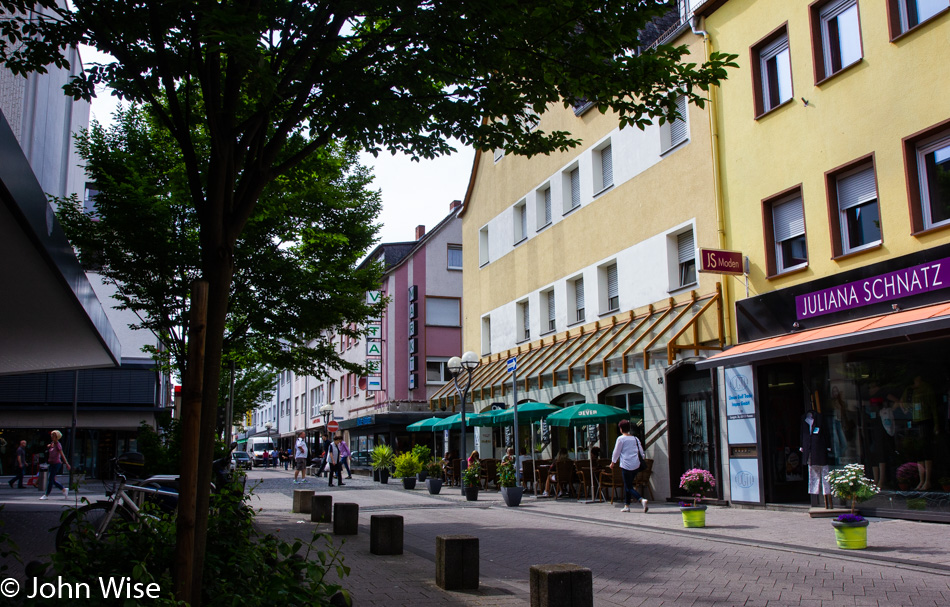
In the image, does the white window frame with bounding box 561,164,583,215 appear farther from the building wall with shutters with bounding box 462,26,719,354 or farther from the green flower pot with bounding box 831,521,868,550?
the green flower pot with bounding box 831,521,868,550

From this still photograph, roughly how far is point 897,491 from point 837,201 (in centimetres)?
518

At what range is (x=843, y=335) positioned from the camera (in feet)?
41.8

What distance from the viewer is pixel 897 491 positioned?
13.1 metres

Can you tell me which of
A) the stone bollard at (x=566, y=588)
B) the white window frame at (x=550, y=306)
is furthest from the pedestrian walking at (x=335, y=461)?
the stone bollard at (x=566, y=588)

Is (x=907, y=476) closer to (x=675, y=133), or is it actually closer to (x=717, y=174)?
(x=717, y=174)

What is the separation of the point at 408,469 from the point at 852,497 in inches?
661

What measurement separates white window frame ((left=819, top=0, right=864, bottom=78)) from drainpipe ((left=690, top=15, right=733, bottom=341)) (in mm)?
2466

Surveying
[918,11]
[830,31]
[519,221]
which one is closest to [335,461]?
[519,221]

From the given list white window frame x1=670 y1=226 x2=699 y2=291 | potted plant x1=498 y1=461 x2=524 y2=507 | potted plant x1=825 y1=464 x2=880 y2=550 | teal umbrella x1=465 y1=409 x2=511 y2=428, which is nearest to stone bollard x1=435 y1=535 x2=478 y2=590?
potted plant x1=825 y1=464 x2=880 y2=550

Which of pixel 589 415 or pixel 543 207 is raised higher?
pixel 543 207

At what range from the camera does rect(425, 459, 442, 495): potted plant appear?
75.3 feet

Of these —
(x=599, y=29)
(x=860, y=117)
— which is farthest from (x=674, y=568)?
(x=860, y=117)

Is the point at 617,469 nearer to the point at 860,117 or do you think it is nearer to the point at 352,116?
the point at 860,117

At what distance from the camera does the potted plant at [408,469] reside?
1005 inches
